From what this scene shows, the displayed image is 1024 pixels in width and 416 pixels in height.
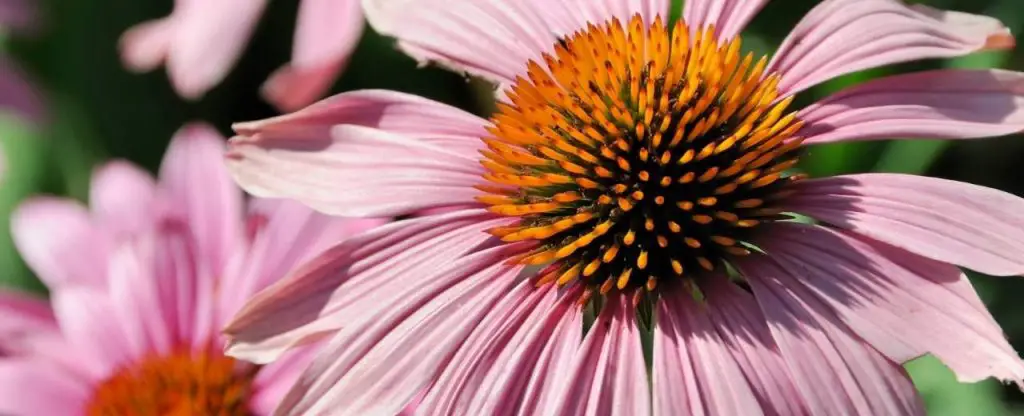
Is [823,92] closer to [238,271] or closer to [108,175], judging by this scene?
[238,271]

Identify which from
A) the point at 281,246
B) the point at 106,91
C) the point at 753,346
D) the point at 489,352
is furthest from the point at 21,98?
the point at 753,346

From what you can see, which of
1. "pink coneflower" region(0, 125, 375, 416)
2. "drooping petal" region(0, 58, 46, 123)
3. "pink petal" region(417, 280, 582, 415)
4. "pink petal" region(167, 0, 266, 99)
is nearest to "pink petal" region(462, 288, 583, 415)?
"pink petal" region(417, 280, 582, 415)

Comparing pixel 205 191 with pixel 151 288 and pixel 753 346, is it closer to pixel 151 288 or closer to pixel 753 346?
pixel 151 288

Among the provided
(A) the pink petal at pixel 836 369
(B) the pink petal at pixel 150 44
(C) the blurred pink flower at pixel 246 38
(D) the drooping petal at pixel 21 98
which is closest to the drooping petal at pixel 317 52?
(C) the blurred pink flower at pixel 246 38

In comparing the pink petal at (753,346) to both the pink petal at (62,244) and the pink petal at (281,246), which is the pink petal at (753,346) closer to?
the pink petal at (281,246)

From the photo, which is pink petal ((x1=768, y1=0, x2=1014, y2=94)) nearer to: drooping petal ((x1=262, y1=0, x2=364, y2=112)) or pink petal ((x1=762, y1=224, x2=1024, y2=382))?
pink petal ((x1=762, y1=224, x2=1024, y2=382))

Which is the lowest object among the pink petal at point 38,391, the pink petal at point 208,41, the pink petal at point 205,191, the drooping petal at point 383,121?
the pink petal at point 38,391

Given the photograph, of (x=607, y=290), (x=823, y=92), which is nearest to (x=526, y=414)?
(x=607, y=290)
